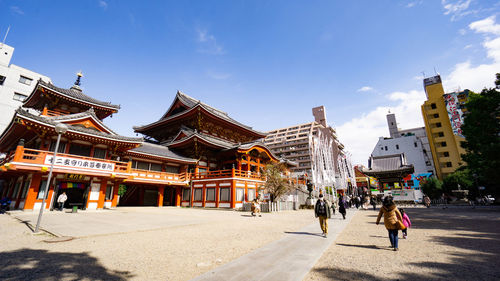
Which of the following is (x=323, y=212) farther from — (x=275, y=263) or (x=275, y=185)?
(x=275, y=185)

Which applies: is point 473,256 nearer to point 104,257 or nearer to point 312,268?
point 312,268

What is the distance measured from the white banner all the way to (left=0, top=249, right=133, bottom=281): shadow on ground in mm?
12185

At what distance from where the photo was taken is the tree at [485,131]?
48.2ft

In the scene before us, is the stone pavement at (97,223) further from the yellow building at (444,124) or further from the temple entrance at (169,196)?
the yellow building at (444,124)

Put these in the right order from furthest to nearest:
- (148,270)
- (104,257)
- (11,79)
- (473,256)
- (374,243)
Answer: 1. (11,79)
2. (374,243)
3. (473,256)
4. (104,257)
5. (148,270)

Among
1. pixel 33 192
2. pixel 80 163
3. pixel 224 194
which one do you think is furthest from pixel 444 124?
pixel 33 192

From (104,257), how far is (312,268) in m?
4.81

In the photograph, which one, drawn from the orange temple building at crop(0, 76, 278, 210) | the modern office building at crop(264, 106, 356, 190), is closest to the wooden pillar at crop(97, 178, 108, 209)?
the orange temple building at crop(0, 76, 278, 210)

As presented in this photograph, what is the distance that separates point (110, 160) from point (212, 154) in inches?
433

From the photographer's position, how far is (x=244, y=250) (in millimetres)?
5789

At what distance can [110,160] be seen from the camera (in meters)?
17.2

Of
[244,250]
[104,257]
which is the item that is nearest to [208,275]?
[244,250]

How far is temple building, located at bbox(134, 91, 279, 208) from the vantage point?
2119cm

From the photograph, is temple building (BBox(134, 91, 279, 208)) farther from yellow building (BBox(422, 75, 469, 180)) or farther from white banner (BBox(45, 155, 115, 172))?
yellow building (BBox(422, 75, 469, 180))
